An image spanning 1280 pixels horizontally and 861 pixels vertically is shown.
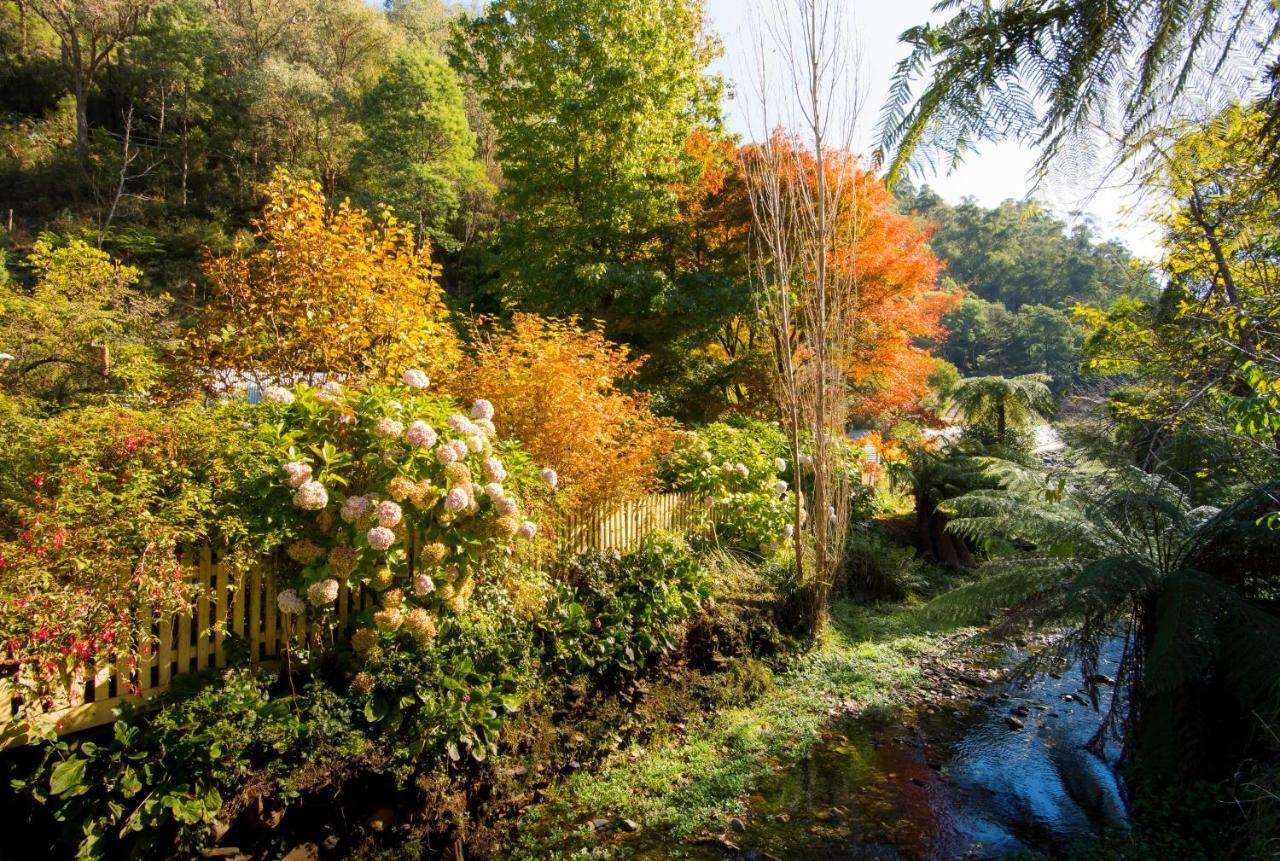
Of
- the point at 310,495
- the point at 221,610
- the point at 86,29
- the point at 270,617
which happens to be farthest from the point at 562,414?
the point at 86,29

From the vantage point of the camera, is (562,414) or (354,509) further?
(562,414)

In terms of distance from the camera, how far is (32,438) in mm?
2906

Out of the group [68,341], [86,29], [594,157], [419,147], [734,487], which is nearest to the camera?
[68,341]

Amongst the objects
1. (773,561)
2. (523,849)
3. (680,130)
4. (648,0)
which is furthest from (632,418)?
(648,0)

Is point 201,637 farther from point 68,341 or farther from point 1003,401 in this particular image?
point 1003,401

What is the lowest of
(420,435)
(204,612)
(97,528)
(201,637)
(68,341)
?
(201,637)

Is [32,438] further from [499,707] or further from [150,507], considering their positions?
[499,707]

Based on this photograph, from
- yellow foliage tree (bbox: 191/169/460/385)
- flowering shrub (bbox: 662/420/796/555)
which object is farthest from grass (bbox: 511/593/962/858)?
yellow foliage tree (bbox: 191/169/460/385)

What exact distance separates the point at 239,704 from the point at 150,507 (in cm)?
98

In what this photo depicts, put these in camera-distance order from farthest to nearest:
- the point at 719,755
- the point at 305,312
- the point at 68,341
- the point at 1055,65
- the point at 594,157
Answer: the point at 594,157, the point at 68,341, the point at 305,312, the point at 719,755, the point at 1055,65

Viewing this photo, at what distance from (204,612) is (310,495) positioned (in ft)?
2.53

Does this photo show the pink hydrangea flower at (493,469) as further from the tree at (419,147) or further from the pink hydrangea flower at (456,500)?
the tree at (419,147)

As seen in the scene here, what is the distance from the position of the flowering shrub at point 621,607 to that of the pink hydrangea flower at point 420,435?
1497 millimetres

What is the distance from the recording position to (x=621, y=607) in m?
4.82
